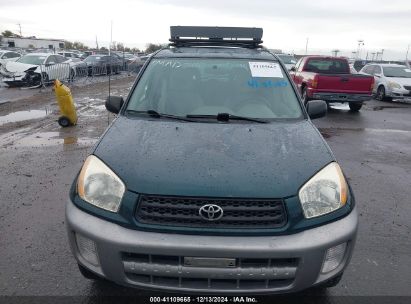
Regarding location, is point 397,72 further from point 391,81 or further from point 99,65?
point 99,65

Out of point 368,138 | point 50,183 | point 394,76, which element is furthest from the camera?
point 394,76

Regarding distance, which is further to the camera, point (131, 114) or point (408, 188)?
point (408, 188)

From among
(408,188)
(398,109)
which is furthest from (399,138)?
(398,109)

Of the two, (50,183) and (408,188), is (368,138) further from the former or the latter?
(50,183)

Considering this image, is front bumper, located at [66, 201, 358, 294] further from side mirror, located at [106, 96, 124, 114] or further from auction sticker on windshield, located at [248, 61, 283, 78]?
auction sticker on windshield, located at [248, 61, 283, 78]

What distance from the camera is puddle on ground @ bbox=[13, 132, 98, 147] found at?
7397 millimetres

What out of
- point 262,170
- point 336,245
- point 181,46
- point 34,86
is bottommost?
point 34,86

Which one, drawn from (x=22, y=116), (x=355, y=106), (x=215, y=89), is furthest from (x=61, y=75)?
(x=215, y=89)

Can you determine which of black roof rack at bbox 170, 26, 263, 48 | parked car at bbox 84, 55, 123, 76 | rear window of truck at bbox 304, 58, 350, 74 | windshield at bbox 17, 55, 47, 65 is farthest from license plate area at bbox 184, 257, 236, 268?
parked car at bbox 84, 55, 123, 76

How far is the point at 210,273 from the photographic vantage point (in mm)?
2229

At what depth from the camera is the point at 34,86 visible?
18016mm

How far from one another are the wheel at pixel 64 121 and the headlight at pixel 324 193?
756cm

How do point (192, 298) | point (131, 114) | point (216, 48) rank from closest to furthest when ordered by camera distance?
point (192, 298) → point (131, 114) → point (216, 48)

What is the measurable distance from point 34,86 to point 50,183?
14.5m
